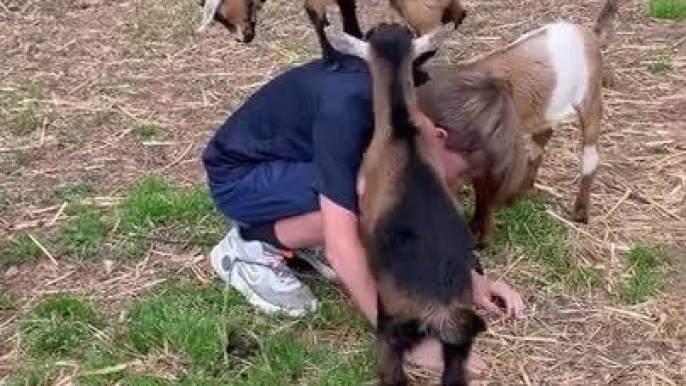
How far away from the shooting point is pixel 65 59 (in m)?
6.96

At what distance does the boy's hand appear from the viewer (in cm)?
440

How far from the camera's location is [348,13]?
5.02 meters

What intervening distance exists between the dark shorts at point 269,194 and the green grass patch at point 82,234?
63 cm

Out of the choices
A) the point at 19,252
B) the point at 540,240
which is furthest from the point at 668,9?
the point at 19,252

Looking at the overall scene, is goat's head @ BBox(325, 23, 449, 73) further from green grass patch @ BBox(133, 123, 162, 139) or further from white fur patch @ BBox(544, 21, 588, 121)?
green grass patch @ BBox(133, 123, 162, 139)

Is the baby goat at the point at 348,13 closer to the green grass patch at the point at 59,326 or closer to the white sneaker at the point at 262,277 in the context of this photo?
the white sneaker at the point at 262,277

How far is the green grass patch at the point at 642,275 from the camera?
Result: 4.60 meters

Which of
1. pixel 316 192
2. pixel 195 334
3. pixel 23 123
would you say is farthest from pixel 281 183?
pixel 23 123

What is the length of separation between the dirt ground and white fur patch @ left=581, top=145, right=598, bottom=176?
179 mm

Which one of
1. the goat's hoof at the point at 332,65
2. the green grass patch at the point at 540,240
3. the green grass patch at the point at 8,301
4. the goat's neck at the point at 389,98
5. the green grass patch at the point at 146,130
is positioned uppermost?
the goat's neck at the point at 389,98

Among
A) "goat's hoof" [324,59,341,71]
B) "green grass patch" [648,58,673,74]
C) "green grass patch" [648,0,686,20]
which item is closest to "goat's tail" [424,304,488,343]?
"goat's hoof" [324,59,341,71]

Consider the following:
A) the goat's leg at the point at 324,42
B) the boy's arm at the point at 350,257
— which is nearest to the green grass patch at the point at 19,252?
the goat's leg at the point at 324,42

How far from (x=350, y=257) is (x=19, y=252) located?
1.57 meters

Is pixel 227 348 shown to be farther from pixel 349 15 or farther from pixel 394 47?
pixel 349 15
